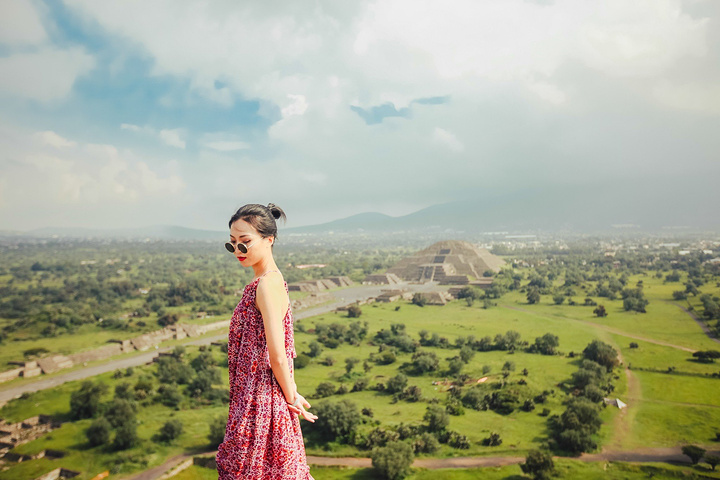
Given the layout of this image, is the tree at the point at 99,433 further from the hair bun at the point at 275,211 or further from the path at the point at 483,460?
the hair bun at the point at 275,211

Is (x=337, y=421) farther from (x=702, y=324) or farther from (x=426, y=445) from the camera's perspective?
(x=702, y=324)

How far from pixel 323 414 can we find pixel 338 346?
18.4m

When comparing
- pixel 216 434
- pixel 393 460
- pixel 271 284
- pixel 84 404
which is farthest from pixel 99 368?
pixel 271 284

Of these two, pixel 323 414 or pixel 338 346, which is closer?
pixel 323 414

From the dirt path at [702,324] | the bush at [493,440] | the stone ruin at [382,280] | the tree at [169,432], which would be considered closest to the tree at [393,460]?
the bush at [493,440]

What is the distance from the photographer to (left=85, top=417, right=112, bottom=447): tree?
25141 mm

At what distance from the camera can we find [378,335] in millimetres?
46000

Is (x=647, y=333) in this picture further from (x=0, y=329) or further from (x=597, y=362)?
(x=0, y=329)

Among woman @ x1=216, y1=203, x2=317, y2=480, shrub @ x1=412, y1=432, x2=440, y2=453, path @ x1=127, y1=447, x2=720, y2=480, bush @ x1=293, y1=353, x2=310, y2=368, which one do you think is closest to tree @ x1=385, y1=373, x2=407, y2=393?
shrub @ x1=412, y1=432, x2=440, y2=453

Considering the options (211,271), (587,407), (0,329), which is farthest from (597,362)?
(211,271)

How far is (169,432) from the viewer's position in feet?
83.5

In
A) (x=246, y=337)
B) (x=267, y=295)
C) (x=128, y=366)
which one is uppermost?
(x=267, y=295)

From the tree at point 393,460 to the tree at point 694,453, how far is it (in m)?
13.3

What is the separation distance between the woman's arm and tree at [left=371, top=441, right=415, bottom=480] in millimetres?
19449
